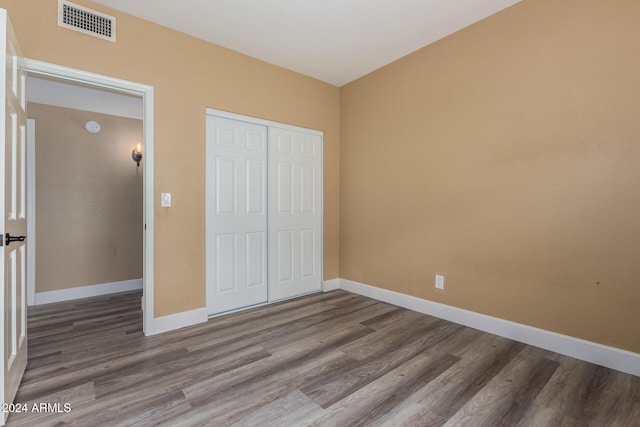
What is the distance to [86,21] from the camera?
7.58 feet

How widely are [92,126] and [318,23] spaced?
128 inches

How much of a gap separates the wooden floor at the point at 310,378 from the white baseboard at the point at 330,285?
3.55 ft

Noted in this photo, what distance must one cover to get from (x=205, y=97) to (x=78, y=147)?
213 cm

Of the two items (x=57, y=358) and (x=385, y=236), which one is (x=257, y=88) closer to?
(x=385, y=236)

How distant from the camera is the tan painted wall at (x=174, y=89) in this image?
221 cm

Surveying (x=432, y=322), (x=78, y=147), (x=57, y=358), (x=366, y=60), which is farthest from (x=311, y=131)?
(x=57, y=358)

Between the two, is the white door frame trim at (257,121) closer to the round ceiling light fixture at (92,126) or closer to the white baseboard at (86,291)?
the round ceiling light fixture at (92,126)

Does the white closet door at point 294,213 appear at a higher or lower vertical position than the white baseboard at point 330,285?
higher

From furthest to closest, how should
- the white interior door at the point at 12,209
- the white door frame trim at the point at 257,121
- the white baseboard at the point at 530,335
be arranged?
the white door frame trim at the point at 257,121 < the white baseboard at the point at 530,335 < the white interior door at the point at 12,209

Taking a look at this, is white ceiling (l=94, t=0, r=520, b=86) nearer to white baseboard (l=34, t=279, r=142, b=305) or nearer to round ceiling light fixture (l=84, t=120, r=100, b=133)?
round ceiling light fixture (l=84, t=120, r=100, b=133)

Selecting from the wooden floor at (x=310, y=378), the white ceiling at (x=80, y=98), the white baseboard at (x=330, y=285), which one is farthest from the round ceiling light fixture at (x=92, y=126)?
the white baseboard at (x=330, y=285)

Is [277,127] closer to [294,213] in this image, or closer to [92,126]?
[294,213]

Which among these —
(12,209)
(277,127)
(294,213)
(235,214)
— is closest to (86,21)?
(12,209)

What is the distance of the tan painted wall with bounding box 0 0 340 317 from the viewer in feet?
7.25
